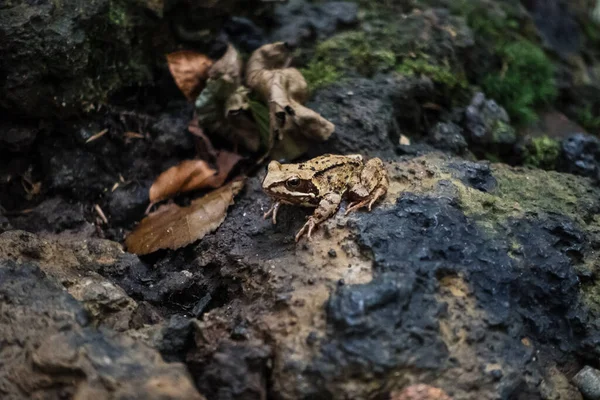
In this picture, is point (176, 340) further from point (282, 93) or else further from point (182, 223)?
point (282, 93)

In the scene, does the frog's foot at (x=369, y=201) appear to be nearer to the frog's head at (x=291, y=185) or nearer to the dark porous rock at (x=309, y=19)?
the frog's head at (x=291, y=185)

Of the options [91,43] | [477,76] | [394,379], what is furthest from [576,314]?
[91,43]

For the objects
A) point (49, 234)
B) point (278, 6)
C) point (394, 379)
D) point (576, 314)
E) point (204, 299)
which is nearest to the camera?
point (394, 379)

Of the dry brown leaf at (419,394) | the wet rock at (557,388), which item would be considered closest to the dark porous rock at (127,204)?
the dry brown leaf at (419,394)

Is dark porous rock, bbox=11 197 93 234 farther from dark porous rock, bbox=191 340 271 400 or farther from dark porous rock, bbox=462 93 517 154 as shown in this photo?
dark porous rock, bbox=462 93 517 154

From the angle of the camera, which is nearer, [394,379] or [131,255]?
[394,379]

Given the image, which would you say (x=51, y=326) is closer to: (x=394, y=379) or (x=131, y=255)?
(x=131, y=255)

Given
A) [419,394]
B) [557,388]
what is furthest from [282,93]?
[557,388]

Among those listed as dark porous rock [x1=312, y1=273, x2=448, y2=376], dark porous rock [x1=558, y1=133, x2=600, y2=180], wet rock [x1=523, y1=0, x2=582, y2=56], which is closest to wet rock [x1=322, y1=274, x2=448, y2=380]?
dark porous rock [x1=312, y1=273, x2=448, y2=376]
